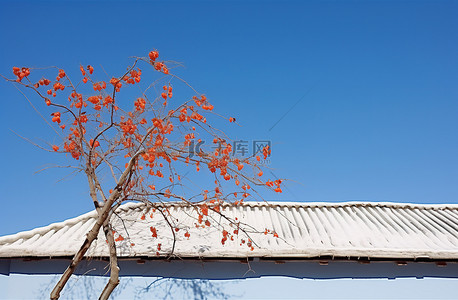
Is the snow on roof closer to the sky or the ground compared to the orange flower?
closer to the ground

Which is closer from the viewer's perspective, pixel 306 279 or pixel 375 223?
pixel 306 279

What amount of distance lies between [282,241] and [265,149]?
1901mm

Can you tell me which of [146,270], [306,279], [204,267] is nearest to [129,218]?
[146,270]

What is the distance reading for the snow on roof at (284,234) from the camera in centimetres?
712

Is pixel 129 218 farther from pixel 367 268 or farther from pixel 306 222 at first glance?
pixel 367 268

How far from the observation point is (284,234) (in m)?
8.08

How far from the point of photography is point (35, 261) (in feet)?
25.1

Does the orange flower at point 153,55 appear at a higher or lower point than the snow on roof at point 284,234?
higher

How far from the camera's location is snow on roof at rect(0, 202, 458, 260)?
23.4 ft

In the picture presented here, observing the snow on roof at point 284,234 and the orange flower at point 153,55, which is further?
the snow on roof at point 284,234

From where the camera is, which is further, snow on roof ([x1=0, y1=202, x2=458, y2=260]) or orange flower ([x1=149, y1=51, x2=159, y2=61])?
snow on roof ([x1=0, y1=202, x2=458, y2=260])

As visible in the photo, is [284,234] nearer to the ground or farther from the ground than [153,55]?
nearer to the ground

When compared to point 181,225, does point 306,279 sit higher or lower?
lower

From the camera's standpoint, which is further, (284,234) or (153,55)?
(284,234)
